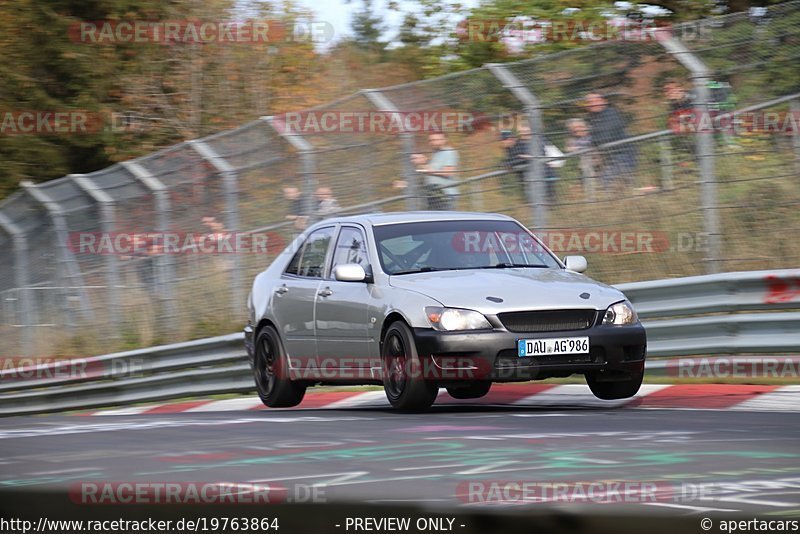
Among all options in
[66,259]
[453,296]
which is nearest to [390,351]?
[453,296]

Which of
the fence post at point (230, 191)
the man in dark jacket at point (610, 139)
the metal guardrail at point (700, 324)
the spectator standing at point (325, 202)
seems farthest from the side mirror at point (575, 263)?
the fence post at point (230, 191)

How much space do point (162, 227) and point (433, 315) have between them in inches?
327

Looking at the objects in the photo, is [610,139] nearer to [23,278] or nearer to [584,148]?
[584,148]

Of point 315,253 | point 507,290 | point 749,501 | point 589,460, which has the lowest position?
point 315,253

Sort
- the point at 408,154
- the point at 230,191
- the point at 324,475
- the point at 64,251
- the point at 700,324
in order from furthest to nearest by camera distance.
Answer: the point at 64,251, the point at 230,191, the point at 408,154, the point at 700,324, the point at 324,475

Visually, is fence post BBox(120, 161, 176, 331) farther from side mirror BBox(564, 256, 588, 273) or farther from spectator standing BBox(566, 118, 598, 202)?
side mirror BBox(564, 256, 588, 273)

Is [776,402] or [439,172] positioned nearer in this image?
[776,402]

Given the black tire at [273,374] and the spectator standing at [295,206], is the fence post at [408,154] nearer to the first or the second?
the spectator standing at [295,206]

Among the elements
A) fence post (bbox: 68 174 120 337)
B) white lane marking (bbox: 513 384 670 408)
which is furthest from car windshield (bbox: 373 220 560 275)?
fence post (bbox: 68 174 120 337)

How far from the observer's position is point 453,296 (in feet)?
28.9

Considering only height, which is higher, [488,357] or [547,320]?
[547,320]

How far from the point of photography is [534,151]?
39.9 ft

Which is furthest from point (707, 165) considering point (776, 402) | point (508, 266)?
point (776, 402)

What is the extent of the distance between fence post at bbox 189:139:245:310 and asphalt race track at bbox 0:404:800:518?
673 cm
